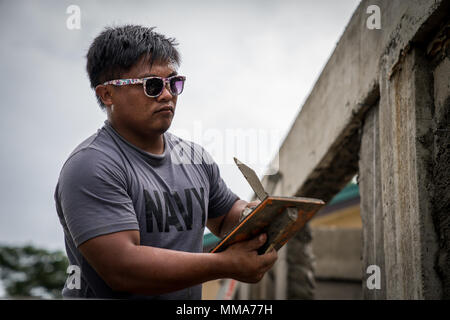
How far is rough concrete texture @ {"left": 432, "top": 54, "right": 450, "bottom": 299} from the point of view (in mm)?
2195

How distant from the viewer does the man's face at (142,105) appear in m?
2.38

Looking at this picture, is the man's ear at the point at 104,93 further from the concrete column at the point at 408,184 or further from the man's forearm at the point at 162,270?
the concrete column at the point at 408,184

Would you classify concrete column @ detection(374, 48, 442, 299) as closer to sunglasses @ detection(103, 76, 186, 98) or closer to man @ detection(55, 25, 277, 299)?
man @ detection(55, 25, 277, 299)

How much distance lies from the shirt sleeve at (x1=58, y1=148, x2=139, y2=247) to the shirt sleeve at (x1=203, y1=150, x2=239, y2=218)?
26.5 inches

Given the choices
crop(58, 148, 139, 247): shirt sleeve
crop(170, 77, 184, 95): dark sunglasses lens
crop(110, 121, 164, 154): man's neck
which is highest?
crop(170, 77, 184, 95): dark sunglasses lens

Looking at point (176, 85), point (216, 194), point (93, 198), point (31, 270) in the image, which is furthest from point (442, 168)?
point (31, 270)

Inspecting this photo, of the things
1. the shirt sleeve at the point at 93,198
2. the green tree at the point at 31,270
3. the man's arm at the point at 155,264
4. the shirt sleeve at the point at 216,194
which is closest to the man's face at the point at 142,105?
the shirt sleeve at the point at 93,198

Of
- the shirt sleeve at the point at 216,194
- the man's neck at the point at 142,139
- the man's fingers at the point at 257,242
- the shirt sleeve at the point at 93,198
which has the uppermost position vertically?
the man's neck at the point at 142,139

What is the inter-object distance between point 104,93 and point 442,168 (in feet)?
5.50

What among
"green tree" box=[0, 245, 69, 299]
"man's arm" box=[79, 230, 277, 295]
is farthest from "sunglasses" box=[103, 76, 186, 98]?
"green tree" box=[0, 245, 69, 299]

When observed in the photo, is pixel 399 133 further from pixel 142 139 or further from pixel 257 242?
pixel 142 139

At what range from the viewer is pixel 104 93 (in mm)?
2510

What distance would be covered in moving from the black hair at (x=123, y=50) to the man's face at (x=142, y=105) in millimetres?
41
